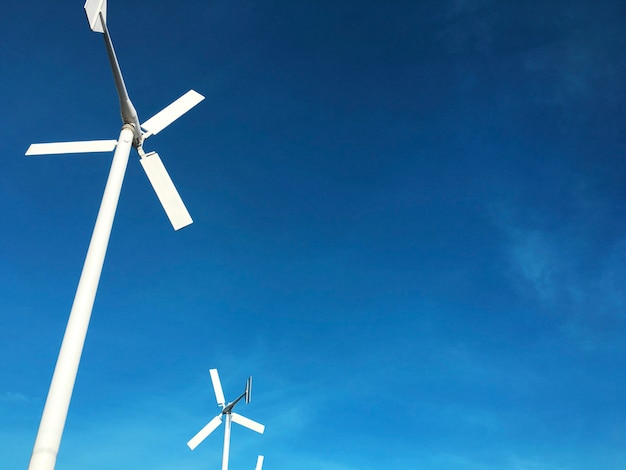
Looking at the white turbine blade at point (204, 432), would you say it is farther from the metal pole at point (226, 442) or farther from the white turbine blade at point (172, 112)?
the white turbine blade at point (172, 112)

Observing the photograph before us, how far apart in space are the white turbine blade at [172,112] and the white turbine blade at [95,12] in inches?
147

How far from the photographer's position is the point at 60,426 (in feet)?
31.9

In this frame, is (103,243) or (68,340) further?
(103,243)

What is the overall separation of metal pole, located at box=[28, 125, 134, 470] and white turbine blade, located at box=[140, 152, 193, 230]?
208 centimetres

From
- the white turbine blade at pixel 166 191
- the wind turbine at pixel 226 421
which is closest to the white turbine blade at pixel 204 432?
the wind turbine at pixel 226 421

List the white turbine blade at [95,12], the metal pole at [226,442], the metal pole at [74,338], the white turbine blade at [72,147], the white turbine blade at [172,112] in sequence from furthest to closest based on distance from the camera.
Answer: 1. the metal pole at [226,442]
2. the white turbine blade at [172,112]
3. the white turbine blade at [72,147]
4. the white turbine blade at [95,12]
5. the metal pole at [74,338]

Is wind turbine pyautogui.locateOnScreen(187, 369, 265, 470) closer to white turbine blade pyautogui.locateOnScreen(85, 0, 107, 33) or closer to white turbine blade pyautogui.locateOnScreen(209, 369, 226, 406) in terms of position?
white turbine blade pyautogui.locateOnScreen(209, 369, 226, 406)

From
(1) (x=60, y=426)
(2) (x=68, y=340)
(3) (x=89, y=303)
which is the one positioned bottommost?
(1) (x=60, y=426)

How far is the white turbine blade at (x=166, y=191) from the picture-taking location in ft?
50.6

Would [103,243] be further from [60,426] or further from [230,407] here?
[230,407]

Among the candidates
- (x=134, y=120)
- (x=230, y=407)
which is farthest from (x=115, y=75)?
(x=230, y=407)

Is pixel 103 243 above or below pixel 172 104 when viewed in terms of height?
below

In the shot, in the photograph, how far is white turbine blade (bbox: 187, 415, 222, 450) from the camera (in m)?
42.4

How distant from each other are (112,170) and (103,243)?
2.41 meters
